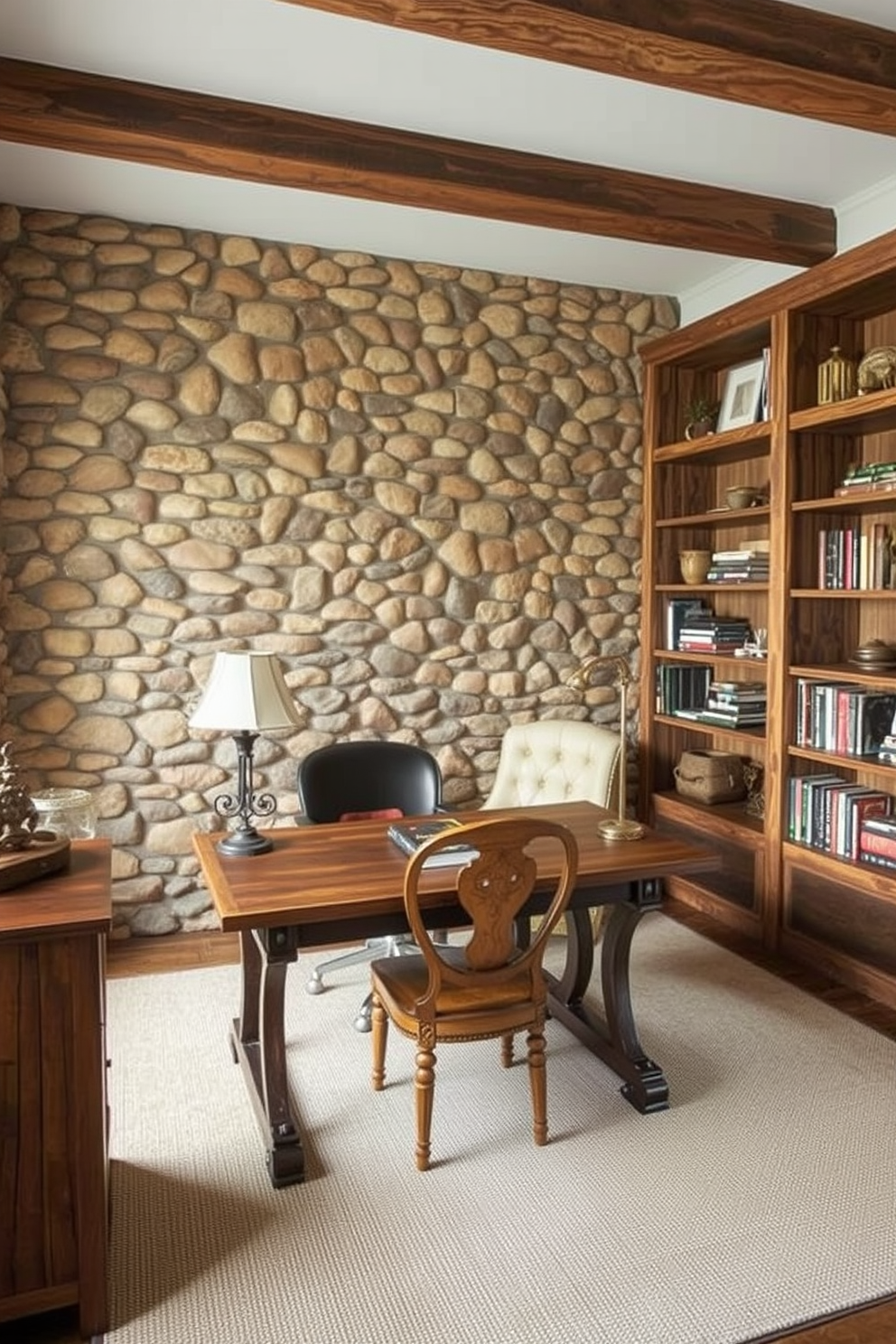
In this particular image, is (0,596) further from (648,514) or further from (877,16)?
(877,16)

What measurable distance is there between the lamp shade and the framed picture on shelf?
2.49 meters

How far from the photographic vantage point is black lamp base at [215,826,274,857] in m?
2.75

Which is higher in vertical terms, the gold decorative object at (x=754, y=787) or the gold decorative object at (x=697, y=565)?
the gold decorative object at (x=697, y=565)

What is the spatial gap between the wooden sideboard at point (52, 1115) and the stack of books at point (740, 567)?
3159mm

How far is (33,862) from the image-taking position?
202 centimetres

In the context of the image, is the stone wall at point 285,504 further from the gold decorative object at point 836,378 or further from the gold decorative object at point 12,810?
the gold decorative object at point 12,810

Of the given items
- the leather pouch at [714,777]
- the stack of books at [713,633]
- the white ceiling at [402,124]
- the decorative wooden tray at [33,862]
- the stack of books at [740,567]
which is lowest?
the leather pouch at [714,777]

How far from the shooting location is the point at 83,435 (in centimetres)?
377

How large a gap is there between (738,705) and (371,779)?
167cm

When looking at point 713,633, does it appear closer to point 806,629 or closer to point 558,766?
point 806,629

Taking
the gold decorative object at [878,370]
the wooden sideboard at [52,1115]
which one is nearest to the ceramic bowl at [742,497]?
the gold decorative object at [878,370]

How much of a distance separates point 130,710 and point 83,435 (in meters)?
1.11

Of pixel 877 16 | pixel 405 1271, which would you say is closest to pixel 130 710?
pixel 405 1271

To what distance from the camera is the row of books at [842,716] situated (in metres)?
3.55
